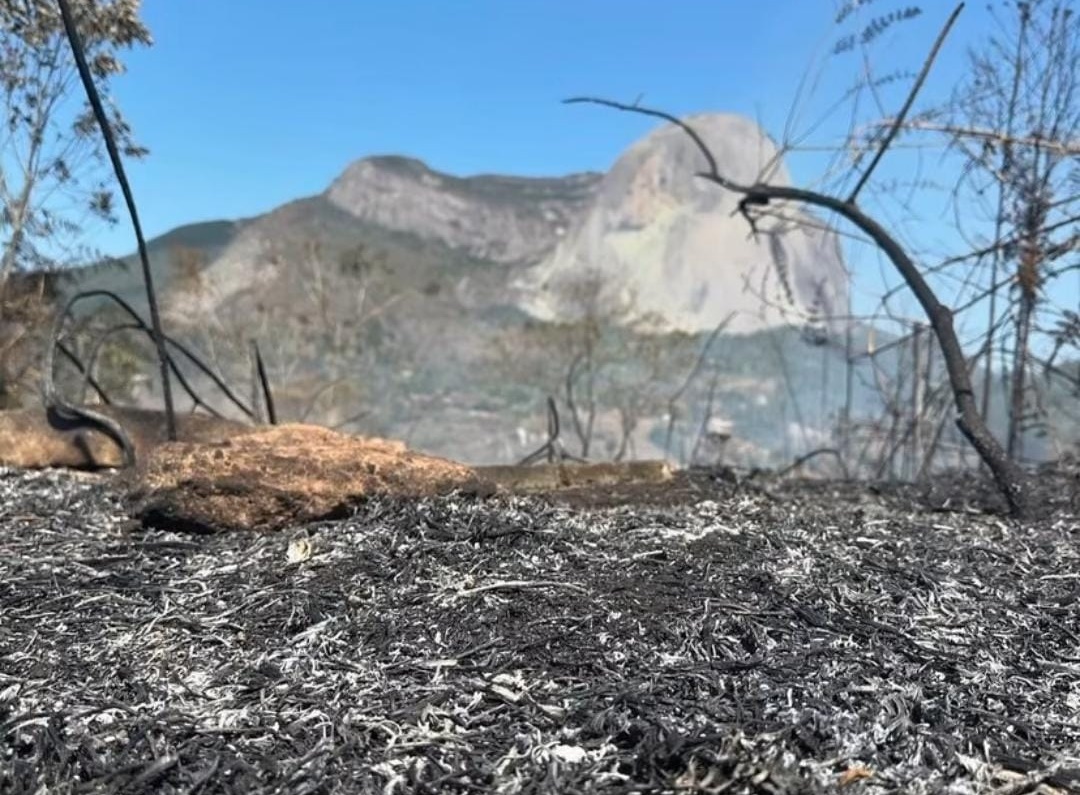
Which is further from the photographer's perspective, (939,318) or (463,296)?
(463,296)

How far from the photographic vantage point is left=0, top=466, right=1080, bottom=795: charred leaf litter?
4.96 feet

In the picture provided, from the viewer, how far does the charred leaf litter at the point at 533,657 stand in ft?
4.96

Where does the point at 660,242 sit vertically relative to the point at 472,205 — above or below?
below

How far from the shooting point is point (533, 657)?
1928mm

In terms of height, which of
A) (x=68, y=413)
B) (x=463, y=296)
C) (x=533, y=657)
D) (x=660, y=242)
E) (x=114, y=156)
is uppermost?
(x=660, y=242)

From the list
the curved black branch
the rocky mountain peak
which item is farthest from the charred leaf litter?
the rocky mountain peak

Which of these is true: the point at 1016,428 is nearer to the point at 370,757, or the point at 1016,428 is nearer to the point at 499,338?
the point at 370,757

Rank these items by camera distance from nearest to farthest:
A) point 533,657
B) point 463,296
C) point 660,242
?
point 533,657
point 660,242
point 463,296

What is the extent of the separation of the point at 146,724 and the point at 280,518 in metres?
1.53

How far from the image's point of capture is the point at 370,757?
1557mm

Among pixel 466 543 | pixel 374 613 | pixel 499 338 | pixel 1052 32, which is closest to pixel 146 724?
pixel 374 613

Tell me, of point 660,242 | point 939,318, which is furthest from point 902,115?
point 660,242

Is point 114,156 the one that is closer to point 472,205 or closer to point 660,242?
point 660,242

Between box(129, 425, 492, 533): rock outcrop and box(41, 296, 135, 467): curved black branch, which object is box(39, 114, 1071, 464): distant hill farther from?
box(129, 425, 492, 533): rock outcrop
